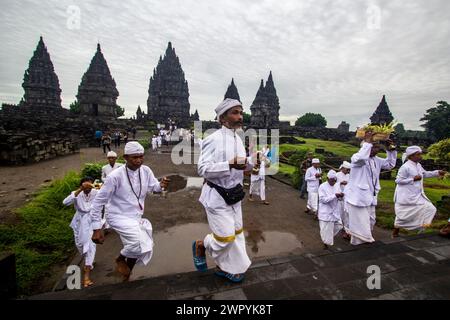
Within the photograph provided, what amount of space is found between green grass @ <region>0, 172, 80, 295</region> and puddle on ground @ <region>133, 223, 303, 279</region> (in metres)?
1.56

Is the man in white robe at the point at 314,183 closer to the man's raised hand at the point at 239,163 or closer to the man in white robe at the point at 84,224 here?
the man's raised hand at the point at 239,163

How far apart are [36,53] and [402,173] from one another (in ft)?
182

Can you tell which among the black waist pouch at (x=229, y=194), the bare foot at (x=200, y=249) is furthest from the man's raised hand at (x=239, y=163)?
the bare foot at (x=200, y=249)

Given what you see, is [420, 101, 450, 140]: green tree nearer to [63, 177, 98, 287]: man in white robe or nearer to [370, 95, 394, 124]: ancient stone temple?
[370, 95, 394, 124]: ancient stone temple

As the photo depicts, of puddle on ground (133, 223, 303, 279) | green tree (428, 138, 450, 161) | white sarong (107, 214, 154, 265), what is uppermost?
green tree (428, 138, 450, 161)

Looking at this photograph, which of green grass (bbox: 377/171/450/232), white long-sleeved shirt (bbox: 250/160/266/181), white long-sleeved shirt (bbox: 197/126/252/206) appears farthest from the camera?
white long-sleeved shirt (bbox: 250/160/266/181)

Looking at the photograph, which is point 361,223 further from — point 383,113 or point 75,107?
point 75,107

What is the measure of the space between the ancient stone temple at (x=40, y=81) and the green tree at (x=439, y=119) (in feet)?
208

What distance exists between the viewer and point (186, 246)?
539 centimetres

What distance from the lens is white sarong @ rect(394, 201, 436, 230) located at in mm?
5035

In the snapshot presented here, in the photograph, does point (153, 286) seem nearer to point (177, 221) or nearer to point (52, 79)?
point (177, 221)

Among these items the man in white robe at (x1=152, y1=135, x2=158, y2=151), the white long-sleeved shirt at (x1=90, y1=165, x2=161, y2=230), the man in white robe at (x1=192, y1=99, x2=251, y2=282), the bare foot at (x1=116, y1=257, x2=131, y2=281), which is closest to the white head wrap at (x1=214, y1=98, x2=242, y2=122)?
the man in white robe at (x1=192, y1=99, x2=251, y2=282)

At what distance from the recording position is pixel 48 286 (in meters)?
3.83

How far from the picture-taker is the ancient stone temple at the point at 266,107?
168 ft
